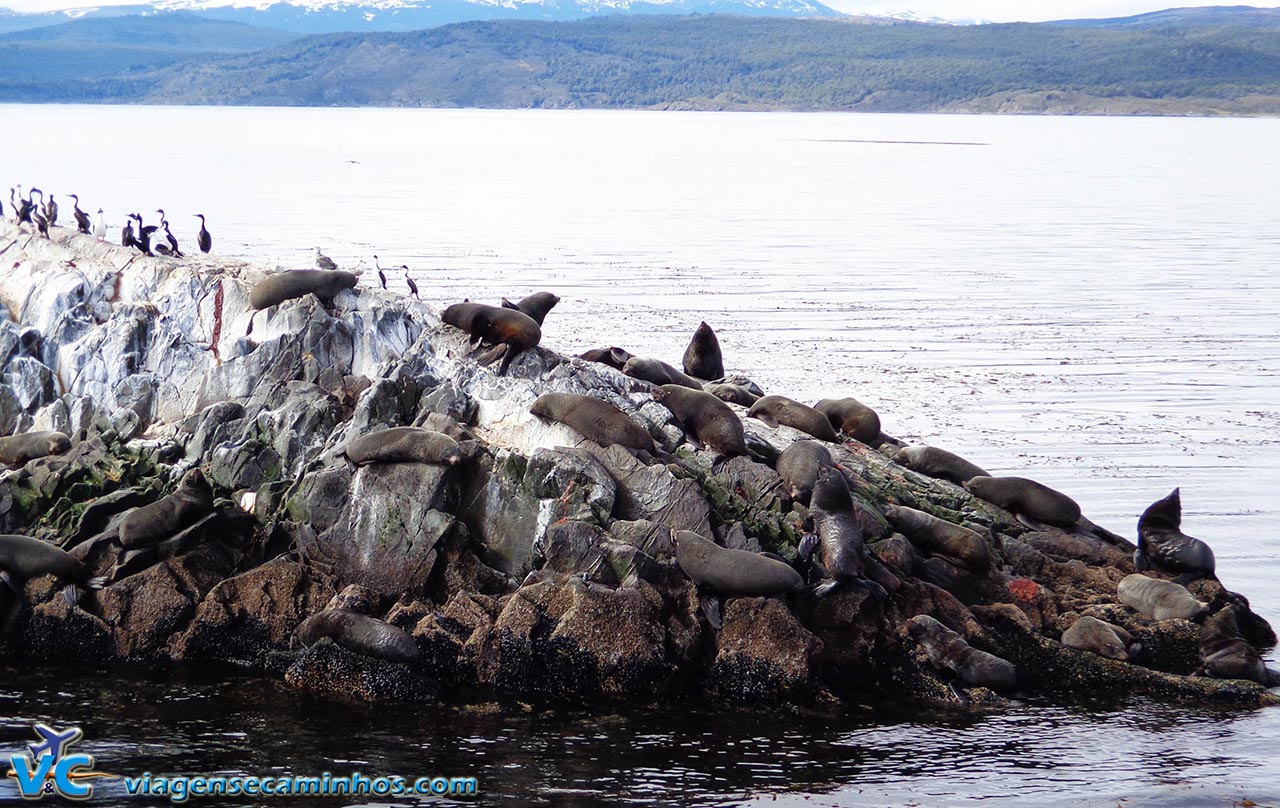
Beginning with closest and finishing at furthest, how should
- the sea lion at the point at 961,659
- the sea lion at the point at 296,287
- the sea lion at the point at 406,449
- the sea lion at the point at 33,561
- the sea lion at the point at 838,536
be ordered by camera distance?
the sea lion at the point at 961,659, the sea lion at the point at 838,536, the sea lion at the point at 33,561, the sea lion at the point at 406,449, the sea lion at the point at 296,287

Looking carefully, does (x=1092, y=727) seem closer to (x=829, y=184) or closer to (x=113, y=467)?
(x=113, y=467)

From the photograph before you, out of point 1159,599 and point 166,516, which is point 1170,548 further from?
point 166,516

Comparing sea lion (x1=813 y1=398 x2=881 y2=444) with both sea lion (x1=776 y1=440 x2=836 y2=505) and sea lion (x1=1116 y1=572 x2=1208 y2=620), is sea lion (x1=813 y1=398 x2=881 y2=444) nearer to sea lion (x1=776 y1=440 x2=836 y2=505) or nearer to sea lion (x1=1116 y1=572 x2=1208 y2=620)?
sea lion (x1=776 y1=440 x2=836 y2=505)

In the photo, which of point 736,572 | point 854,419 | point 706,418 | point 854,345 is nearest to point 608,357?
point 706,418

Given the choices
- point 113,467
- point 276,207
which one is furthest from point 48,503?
point 276,207

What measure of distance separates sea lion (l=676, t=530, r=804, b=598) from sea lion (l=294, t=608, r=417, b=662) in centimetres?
269

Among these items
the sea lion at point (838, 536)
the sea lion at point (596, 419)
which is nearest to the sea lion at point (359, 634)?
the sea lion at point (596, 419)

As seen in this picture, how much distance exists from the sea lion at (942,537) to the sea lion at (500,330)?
4.54 m

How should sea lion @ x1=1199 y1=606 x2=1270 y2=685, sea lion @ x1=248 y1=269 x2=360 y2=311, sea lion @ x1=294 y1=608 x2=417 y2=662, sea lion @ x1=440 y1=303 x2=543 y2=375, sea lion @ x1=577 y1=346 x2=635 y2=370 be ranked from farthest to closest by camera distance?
sea lion @ x1=577 y1=346 x2=635 y2=370 → sea lion @ x1=248 y1=269 x2=360 y2=311 → sea lion @ x1=440 y1=303 x2=543 y2=375 → sea lion @ x1=1199 y1=606 x2=1270 y2=685 → sea lion @ x1=294 y1=608 x2=417 y2=662

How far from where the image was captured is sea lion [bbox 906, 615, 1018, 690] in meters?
12.0

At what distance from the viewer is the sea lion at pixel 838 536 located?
12547 millimetres

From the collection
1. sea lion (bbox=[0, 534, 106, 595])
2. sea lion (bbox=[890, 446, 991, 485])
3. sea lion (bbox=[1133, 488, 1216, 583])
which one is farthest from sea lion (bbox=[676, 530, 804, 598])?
sea lion (bbox=[0, 534, 106, 595])

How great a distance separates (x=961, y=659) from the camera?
39.6ft
